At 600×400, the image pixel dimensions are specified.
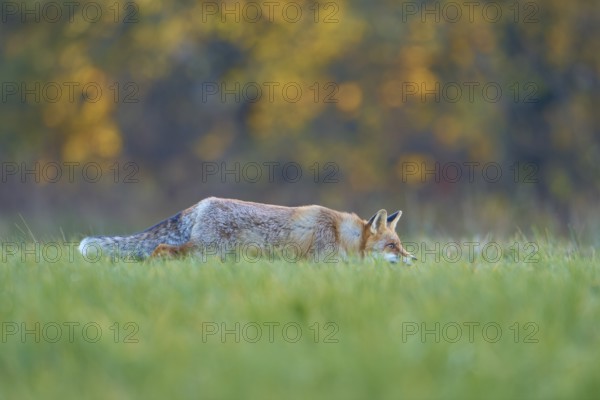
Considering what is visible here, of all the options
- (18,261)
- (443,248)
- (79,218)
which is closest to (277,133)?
(79,218)

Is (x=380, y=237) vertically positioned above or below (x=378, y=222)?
below

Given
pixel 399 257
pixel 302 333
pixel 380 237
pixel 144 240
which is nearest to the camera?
pixel 302 333

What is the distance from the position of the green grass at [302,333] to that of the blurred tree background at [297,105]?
631 inches

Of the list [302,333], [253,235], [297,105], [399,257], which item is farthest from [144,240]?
[297,105]

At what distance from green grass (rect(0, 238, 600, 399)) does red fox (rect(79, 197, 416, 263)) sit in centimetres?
174

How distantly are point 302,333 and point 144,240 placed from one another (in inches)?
181

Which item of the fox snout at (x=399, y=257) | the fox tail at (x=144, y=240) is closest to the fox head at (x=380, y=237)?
the fox snout at (x=399, y=257)

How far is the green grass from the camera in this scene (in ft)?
15.1

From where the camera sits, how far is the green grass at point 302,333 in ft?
15.1

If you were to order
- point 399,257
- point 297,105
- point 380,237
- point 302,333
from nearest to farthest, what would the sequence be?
point 302,333 < point 399,257 < point 380,237 < point 297,105

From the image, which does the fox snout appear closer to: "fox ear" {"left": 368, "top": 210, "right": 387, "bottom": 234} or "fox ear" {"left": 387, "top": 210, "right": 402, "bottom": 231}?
"fox ear" {"left": 368, "top": 210, "right": 387, "bottom": 234}

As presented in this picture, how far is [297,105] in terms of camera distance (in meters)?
30.0

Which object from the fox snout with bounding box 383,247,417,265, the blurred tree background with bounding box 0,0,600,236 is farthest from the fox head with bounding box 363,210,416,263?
the blurred tree background with bounding box 0,0,600,236

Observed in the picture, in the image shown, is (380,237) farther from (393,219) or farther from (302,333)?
(302,333)
